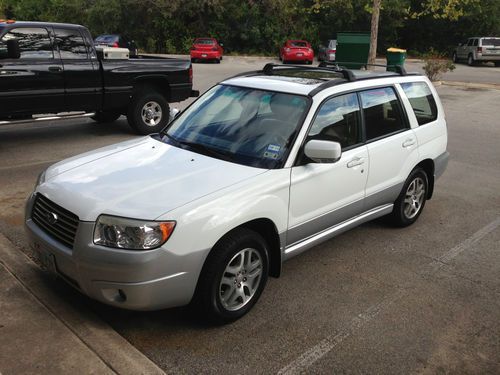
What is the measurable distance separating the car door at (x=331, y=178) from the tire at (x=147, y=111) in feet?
18.6

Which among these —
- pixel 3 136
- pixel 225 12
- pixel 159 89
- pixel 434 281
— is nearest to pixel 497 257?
pixel 434 281

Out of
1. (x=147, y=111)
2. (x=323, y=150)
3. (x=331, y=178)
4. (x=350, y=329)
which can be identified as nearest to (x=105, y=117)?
(x=147, y=111)

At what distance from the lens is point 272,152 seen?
151 inches

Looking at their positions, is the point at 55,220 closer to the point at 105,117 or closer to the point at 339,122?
the point at 339,122

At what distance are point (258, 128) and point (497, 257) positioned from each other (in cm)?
266

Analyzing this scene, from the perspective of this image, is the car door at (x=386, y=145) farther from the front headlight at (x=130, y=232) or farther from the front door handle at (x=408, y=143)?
the front headlight at (x=130, y=232)

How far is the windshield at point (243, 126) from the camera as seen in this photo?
12.7 feet

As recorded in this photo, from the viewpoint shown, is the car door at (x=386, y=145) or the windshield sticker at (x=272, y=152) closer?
the windshield sticker at (x=272, y=152)

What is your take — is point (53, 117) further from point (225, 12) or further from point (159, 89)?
point (225, 12)

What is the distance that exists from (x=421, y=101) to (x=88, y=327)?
399 cm

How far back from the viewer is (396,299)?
3967 millimetres

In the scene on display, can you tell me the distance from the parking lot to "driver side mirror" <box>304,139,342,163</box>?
1.10 m

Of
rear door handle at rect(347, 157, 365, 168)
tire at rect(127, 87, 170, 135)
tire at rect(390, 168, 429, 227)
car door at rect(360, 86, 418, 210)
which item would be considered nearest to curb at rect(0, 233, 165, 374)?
rear door handle at rect(347, 157, 365, 168)

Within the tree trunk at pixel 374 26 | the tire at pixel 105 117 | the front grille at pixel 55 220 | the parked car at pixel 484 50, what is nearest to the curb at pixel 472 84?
the tree trunk at pixel 374 26
